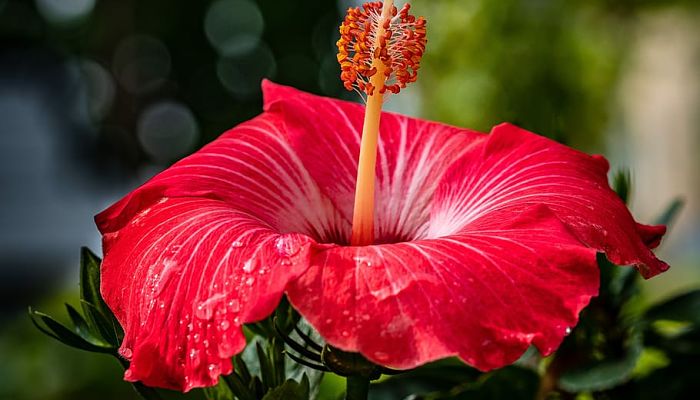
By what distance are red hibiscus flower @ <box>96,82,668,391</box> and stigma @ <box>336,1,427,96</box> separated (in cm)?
8

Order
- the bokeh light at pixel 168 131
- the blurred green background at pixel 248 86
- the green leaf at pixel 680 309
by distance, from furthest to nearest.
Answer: the bokeh light at pixel 168 131 → the blurred green background at pixel 248 86 → the green leaf at pixel 680 309

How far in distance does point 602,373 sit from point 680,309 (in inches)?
6.2

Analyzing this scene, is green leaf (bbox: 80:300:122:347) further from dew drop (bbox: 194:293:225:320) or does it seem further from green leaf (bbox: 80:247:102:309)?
dew drop (bbox: 194:293:225:320)

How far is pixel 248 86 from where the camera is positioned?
13.2 meters

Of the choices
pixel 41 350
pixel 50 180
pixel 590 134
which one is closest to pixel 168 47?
pixel 50 180

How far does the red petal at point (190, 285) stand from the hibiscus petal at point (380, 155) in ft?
0.63

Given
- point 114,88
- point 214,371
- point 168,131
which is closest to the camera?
point 214,371

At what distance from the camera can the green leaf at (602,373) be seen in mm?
789

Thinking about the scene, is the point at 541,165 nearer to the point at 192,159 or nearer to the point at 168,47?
the point at 192,159

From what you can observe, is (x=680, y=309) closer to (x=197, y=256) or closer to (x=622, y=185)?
(x=622, y=185)

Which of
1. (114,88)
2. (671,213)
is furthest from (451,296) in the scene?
(114,88)

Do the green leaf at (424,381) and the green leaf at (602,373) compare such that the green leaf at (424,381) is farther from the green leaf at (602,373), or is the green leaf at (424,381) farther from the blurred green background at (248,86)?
the blurred green background at (248,86)

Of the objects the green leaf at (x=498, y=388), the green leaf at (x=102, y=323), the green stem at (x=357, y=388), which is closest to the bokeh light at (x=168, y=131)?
the green leaf at (x=498, y=388)

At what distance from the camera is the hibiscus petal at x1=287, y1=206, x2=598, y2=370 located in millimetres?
492
